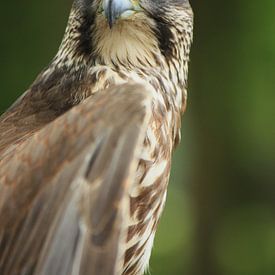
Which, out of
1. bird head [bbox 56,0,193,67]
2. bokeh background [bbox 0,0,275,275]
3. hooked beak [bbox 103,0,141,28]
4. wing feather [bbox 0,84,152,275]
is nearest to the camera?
wing feather [bbox 0,84,152,275]

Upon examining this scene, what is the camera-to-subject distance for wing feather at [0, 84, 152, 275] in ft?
9.95

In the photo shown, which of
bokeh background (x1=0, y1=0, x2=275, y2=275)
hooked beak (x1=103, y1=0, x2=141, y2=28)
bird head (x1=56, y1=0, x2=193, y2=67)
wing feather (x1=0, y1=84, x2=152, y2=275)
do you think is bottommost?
bokeh background (x1=0, y1=0, x2=275, y2=275)

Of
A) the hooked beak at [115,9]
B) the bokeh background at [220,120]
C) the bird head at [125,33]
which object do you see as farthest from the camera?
the bokeh background at [220,120]

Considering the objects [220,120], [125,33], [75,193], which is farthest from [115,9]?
[220,120]

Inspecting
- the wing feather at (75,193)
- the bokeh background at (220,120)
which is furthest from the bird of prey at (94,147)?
the bokeh background at (220,120)

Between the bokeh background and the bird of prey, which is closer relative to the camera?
the bird of prey

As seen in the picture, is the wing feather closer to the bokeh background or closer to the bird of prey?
the bird of prey

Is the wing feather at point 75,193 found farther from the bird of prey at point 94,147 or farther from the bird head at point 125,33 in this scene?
the bird head at point 125,33

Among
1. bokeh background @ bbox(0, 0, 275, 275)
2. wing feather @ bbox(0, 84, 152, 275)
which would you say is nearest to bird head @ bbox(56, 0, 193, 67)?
wing feather @ bbox(0, 84, 152, 275)

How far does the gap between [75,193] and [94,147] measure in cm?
16

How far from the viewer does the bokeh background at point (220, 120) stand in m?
7.76

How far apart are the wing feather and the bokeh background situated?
4.30 m

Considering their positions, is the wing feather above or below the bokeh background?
above

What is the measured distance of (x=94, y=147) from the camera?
3.11 meters
